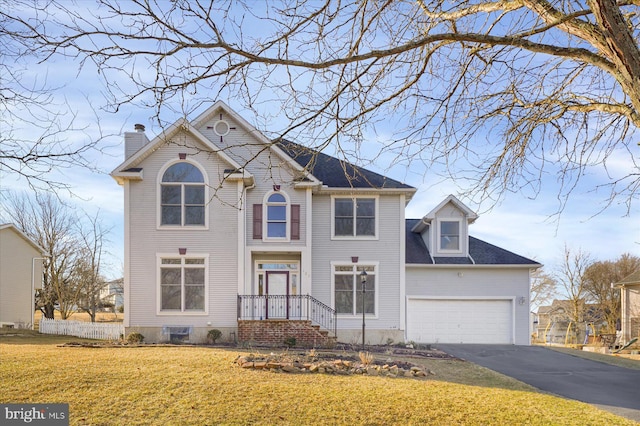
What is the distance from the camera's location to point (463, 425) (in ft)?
26.1

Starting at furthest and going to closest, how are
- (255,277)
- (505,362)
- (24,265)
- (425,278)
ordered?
(24,265)
(425,278)
(255,277)
(505,362)

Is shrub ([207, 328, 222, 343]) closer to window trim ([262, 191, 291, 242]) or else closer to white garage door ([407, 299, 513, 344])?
window trim ([262, 191, 291, 242])

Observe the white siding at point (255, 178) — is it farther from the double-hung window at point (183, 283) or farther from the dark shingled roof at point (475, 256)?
the dark shingled roof at point (475, 256)

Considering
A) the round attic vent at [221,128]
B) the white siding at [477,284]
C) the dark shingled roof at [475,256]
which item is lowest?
the white siding at [477,284]

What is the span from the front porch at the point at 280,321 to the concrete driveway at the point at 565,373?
15.9 feet

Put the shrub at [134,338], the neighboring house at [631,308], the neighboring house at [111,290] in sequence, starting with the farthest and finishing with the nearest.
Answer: the neighboring house at [111,290], the neighboring house at [631,308], the shrub at [134,338]

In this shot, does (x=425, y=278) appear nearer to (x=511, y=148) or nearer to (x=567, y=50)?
(x=511, y=148)

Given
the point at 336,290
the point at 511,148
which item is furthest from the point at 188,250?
the point at 511,148

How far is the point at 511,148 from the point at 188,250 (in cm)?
1278

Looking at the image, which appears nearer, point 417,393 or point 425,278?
point 417,393

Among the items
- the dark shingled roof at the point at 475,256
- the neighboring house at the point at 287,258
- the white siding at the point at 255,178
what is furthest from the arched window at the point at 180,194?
the dark shingled roof at the point at 475,256

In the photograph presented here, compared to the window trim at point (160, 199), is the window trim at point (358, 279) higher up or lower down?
lower down

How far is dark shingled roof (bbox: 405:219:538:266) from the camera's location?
2091 centimetres

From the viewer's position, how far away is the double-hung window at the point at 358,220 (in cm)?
1967
